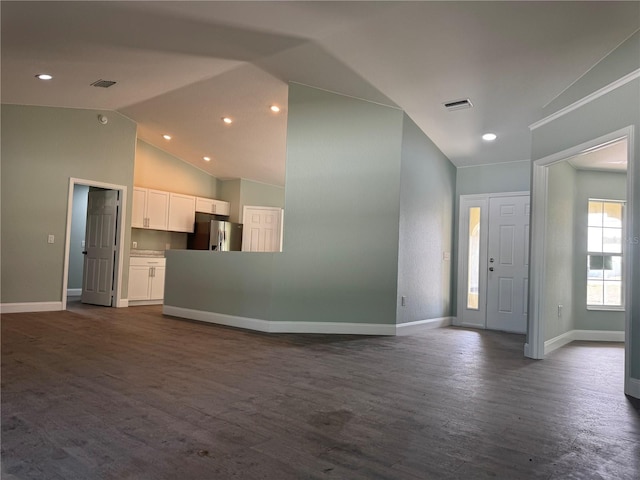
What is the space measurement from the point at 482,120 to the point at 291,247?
274 cm

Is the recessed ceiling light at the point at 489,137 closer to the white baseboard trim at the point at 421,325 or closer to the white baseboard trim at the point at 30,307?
the white baseboard trim at the point at 421,325

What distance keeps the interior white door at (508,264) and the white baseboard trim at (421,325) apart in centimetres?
62

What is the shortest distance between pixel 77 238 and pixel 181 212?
252 cm

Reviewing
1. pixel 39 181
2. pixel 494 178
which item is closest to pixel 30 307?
pixel 39 181

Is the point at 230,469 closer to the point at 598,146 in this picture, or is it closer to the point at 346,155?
the point at 598,146

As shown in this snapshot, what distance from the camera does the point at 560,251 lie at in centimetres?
→ 527

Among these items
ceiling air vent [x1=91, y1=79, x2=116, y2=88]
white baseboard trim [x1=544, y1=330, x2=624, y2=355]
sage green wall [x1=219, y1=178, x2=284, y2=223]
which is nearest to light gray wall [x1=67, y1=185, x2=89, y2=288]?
sage green wall [x1=219, y1=178, x2=284, y2=223]

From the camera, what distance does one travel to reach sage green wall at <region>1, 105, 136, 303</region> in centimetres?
631

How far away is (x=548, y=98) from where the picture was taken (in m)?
4.43

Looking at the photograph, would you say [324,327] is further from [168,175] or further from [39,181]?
[168,175]

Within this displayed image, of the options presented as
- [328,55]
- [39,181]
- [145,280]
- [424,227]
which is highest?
[328,55]

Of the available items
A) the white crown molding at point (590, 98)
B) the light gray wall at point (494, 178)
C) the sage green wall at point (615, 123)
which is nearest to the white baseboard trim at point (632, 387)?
the sage green wall at point (615, 123)

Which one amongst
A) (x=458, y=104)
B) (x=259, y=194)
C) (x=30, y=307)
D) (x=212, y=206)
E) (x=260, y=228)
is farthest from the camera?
(x=259, y=194)

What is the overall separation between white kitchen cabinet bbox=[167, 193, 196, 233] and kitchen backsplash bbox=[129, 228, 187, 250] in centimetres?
34
